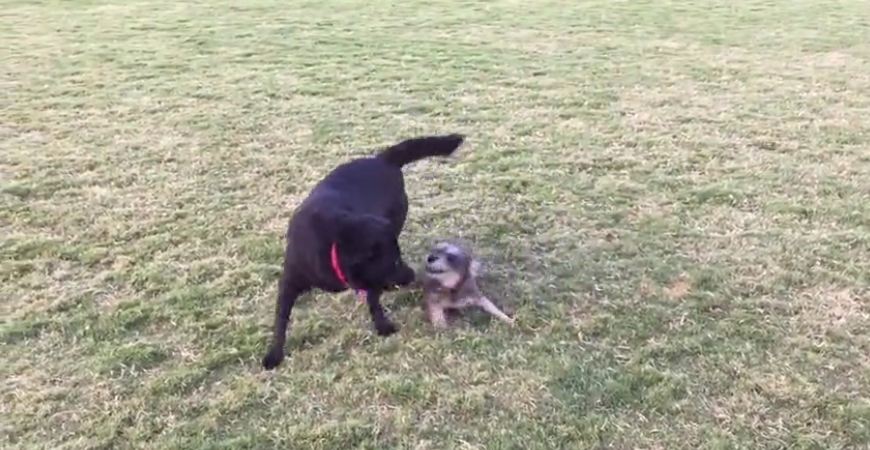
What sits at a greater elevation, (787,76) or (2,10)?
(2,10)

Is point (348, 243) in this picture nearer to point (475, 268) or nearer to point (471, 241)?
point (475, 268)

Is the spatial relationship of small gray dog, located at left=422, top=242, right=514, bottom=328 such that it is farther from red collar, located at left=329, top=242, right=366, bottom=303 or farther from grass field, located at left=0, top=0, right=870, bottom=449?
red collar, located at left=329, top=242, right=366, bottom=303

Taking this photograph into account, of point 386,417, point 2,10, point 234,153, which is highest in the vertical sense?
point 2,10

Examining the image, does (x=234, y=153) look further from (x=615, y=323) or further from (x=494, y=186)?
(x=615, y=323)

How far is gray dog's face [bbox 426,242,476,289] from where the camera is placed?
3.09 meters

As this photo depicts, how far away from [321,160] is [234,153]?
0.52 meters

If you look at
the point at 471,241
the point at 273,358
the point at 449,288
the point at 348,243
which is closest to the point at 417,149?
the point at 471,241

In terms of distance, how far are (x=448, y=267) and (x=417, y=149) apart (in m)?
0.59

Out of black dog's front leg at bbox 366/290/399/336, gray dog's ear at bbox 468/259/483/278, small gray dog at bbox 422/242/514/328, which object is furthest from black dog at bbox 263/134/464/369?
gray dog's ear at bbox 468/259/483/278

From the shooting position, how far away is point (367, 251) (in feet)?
8.71

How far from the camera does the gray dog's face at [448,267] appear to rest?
309 cm

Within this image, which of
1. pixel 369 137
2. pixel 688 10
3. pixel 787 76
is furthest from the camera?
pixel 688 10

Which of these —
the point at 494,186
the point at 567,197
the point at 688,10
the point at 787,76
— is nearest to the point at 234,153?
the point at 494,186

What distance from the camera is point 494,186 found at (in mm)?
4312
